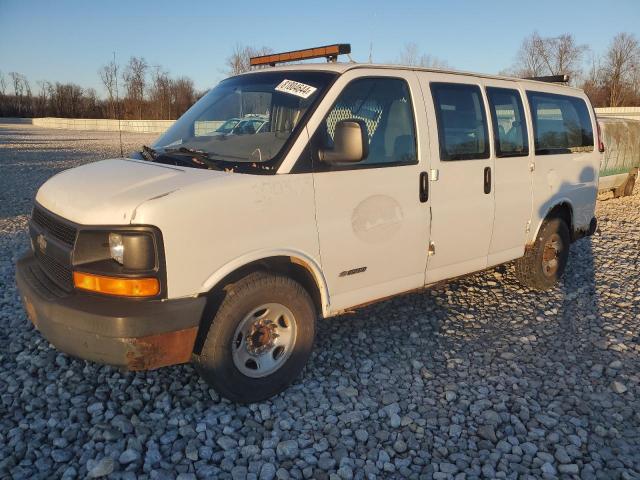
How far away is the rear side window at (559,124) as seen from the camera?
5273 millimetres

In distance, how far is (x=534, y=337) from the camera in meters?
A: 4.70

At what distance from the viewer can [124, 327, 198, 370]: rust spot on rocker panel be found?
2.90 meters

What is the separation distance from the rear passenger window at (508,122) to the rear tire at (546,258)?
1.03 metres

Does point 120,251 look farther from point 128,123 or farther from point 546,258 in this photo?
point 128,123

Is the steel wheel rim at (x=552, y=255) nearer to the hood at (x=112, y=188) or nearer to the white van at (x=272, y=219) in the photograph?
the white van at (x=272, y=219)

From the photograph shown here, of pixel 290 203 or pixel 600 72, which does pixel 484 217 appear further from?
pixel 600 72

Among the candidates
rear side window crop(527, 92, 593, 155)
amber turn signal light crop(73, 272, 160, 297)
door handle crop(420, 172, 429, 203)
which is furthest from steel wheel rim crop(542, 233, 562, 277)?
amber turn signal light crop(73, 272, 160, 297)

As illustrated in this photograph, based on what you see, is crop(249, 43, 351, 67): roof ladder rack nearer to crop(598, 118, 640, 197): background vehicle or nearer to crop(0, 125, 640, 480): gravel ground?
crop(0, 125, 640, 480): gravel ground

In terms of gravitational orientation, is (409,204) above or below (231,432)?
above

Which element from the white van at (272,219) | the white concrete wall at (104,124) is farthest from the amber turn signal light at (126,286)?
the white concrete wall at (104,124)

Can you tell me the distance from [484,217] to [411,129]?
46.8 inches

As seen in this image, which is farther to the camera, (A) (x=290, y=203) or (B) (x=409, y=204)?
(B) (x=409, y=204)

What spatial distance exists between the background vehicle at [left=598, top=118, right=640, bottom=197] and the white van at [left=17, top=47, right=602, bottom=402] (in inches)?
341

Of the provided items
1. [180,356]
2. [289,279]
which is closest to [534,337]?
[289,279]
